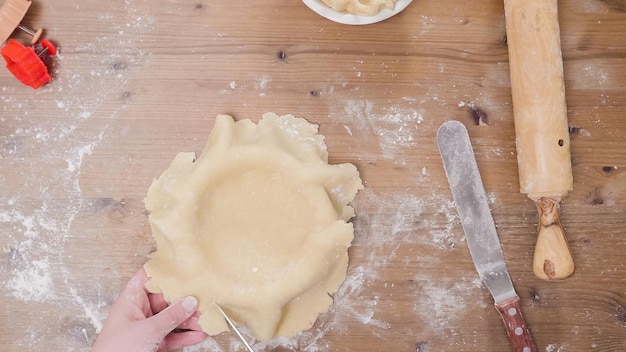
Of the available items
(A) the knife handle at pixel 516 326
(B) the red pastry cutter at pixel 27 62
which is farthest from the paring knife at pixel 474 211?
(B) the red pastry cutter at pixel 27 62

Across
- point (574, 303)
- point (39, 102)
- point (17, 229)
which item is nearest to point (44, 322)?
point (17, 229)

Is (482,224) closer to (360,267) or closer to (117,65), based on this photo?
(360,267)

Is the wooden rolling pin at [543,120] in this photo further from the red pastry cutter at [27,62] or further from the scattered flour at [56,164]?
the red pastry cutter at [27,62]

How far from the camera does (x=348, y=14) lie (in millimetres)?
1392

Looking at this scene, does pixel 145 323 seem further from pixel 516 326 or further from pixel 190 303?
pixel 516 326

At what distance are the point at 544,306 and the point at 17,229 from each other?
133 cm

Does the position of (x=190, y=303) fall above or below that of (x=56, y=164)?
below

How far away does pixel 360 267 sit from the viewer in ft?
4.75

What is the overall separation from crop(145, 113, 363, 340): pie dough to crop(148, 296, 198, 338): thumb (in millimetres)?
25

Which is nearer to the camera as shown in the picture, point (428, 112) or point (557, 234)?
point (557, 234)

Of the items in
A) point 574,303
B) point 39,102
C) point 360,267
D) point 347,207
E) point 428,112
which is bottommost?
point 574,303

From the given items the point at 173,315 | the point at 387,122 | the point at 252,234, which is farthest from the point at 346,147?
the point at 173,315

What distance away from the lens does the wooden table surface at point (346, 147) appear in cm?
144

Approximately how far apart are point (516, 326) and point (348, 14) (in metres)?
0.84
